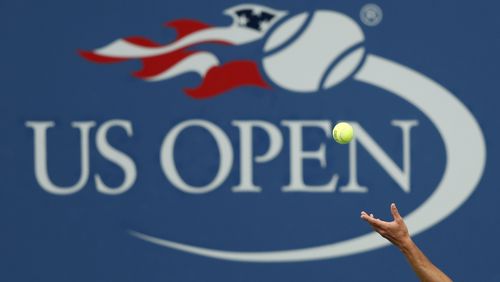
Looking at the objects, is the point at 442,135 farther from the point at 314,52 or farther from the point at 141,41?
the point at 141,41

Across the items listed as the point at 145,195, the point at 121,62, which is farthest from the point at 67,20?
the point at 145,195

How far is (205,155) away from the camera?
6.66 meters

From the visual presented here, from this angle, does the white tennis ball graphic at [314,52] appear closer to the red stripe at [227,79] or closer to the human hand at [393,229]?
the red stripe at [227,79]

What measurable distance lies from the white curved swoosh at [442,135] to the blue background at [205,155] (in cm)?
4

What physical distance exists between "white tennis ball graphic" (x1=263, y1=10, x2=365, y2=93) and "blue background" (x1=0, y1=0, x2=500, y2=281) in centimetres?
6

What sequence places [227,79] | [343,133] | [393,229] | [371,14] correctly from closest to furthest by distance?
[393,229] → [343,133] → [371,14] → [227,79]

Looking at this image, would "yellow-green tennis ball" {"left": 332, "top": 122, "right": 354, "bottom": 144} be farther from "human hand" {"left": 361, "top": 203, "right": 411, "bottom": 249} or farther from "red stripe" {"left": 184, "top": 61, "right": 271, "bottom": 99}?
"human hand" {"left": 361, "top": 203, "right": 411, "bottom": 249}

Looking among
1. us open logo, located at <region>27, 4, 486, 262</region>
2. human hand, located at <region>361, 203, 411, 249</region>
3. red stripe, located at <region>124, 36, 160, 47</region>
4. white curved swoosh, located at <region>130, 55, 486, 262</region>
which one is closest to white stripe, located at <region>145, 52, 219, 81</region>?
us open logo, located at <region>27, 4, 486, 262</region>

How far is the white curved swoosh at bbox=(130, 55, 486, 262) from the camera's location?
6520 millimetres

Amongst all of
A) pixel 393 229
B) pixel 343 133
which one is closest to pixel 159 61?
pixel 343 133

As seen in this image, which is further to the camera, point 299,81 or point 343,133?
point 299,81

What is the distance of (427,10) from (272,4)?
33.6 inches

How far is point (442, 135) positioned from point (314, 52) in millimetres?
844

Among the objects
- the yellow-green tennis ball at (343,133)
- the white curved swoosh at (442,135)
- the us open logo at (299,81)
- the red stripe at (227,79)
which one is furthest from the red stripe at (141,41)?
the yellow-green tennis ball at (343,133)
